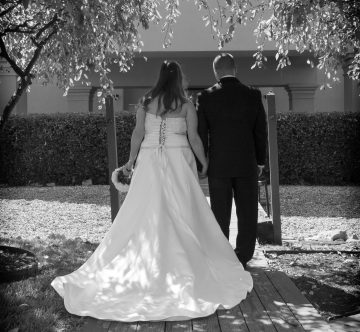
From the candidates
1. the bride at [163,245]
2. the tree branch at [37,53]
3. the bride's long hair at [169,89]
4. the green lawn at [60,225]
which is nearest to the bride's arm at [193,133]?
the bride at [163,245]

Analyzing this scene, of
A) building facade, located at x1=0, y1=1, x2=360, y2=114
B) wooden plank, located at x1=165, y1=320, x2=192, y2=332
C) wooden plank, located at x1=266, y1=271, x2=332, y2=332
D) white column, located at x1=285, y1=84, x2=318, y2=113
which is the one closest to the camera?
wooden plank, located at x1=165, y1=320, x2=192, y2=332

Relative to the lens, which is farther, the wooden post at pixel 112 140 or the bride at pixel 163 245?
the wooden post at pixel 112 140

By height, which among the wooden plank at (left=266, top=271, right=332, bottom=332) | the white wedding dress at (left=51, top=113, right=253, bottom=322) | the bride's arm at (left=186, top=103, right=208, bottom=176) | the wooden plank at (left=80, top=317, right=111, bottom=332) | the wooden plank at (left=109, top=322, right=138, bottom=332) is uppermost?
the bride's arm at (left=186, top=103, right=208, bottom=176)

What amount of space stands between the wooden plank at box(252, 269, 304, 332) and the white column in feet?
37.3

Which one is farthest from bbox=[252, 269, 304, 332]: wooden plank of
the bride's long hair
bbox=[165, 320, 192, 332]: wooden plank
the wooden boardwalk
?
the bride's long hair

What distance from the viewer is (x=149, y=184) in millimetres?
5418

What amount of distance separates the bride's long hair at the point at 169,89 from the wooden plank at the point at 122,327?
82.8 inches

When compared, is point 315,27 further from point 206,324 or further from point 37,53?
point 206,324

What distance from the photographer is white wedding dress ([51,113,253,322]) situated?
445 cm

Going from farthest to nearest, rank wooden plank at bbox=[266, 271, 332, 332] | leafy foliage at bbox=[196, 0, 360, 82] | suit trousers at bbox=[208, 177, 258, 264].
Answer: leafy foliage at bbox=[196, 0, 360, 82]
suit trousers at bbox=[208, 177, 258, 264]
wooden plank at bbox=[266, 271, 332, 332]

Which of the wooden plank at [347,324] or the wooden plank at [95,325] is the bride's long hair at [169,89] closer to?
the wooden plank at [95,325]

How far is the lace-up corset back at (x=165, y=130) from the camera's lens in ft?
18.1

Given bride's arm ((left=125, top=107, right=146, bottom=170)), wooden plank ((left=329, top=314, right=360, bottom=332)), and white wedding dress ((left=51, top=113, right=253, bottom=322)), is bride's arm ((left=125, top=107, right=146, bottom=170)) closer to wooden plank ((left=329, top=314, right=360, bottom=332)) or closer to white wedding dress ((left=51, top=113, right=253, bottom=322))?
white wedding dress ((left=51, top=113, right=253, bottom=322))

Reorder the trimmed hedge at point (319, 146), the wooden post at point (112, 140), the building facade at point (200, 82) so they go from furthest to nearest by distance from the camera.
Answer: the building facade at point (200, 82), the trimmed hedge at point (319, 146), the wooden post at point (112, 140)
